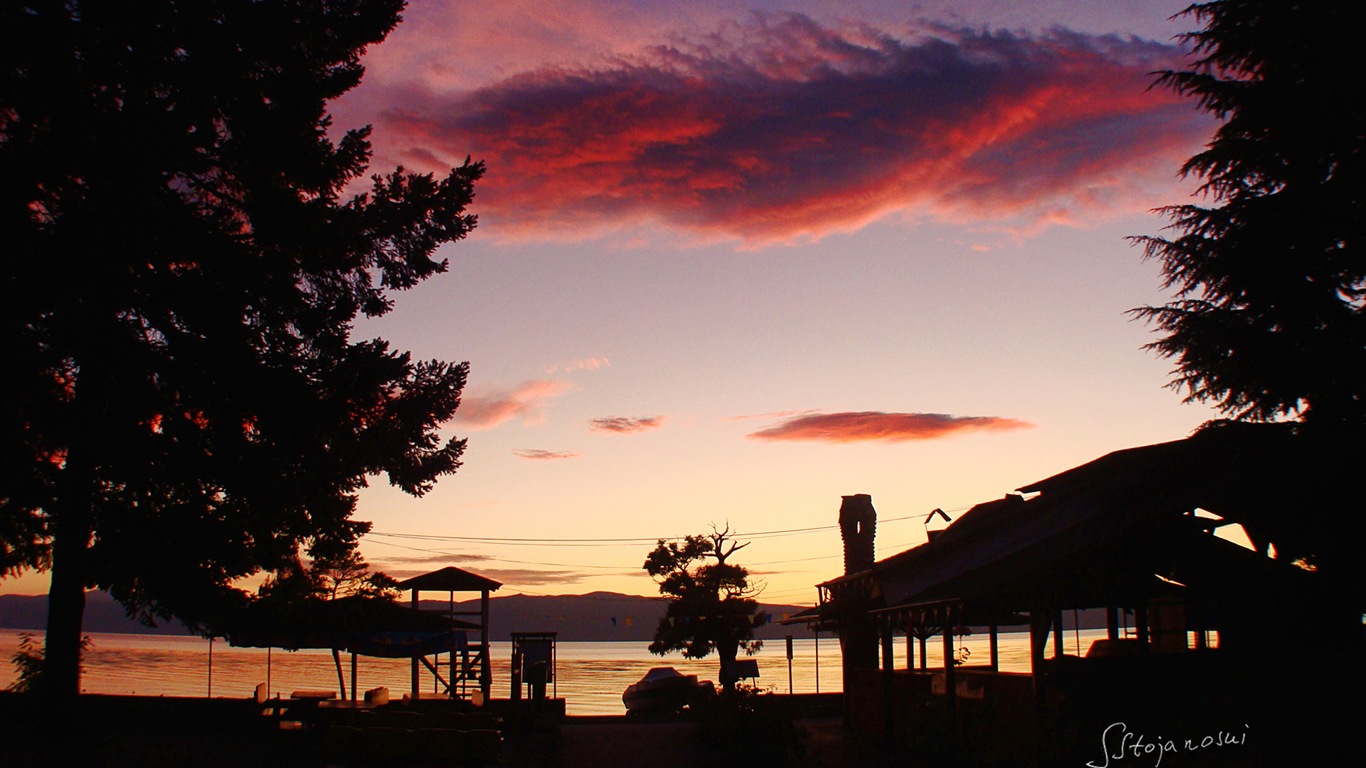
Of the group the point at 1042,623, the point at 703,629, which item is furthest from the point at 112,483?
the point at 703,629

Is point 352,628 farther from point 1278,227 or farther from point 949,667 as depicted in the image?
point 1278,227

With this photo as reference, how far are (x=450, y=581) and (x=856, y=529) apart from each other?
13875 mm

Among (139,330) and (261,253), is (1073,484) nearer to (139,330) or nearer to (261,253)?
(261,253)

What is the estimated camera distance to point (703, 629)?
176 ft

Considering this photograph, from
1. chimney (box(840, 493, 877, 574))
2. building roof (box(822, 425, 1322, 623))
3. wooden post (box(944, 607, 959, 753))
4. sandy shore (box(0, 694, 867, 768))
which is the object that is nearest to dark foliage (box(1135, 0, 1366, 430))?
building roof (box(822, 425, 1322, 623))

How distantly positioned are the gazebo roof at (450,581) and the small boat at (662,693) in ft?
59.2

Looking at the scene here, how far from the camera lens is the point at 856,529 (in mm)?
35031

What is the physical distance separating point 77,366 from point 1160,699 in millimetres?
17088

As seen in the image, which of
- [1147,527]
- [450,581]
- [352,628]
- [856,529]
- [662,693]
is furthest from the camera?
[662,693]

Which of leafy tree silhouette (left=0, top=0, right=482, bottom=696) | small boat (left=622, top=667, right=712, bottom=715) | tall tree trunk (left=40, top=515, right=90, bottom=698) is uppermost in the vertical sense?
leafy tree silhouette (left=0, top=0, right=482, bottom=696)

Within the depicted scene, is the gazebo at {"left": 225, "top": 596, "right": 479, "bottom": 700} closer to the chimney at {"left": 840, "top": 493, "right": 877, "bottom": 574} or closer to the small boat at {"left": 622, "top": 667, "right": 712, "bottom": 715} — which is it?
the chimney at {"left": 840, "top": 493, "right": 877, "bottom": 574}

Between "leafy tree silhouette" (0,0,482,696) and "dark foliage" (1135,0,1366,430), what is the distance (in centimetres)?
1421

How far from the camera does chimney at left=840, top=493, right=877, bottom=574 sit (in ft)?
115

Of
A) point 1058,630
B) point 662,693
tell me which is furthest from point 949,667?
point 662,693
